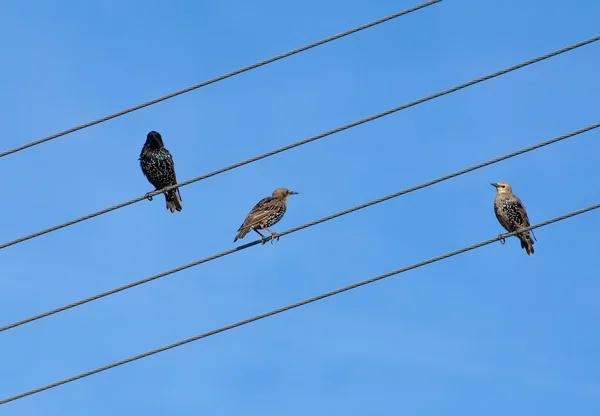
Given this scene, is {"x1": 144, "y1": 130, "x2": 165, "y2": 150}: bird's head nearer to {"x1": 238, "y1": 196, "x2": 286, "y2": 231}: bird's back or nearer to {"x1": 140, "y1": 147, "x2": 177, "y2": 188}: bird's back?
{"x1": 140, "y1": 147, "x2": 177, "y2": 188}: bird's back

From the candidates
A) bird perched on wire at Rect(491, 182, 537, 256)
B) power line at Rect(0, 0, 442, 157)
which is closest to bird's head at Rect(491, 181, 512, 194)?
bird perched on wire at Rect(491, 182, 537, 256)

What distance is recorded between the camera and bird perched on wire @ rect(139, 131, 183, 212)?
16.5 metres

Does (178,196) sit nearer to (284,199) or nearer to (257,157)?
(284,199)

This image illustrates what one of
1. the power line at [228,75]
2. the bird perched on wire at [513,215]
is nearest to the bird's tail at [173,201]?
the bird perched on wire at [513,215]

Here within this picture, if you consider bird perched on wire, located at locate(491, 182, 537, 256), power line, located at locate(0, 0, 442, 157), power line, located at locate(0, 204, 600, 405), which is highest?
bird perched on wire, located at locate(491, 182, 537, 256)

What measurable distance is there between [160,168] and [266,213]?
4.96 feet

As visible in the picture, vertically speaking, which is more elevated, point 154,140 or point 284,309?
point 154,140

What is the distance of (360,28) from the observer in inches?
420

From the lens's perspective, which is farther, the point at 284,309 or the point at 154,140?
the point at 154,140

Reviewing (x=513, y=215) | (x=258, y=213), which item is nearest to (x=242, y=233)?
(x=258, y=213)

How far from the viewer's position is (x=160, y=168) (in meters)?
16.5

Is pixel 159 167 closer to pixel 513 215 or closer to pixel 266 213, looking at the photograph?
pixel 266 213

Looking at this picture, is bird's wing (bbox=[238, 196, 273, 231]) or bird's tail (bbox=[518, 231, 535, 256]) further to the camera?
bird's tail (bbox=[518, 231, 535, 256])

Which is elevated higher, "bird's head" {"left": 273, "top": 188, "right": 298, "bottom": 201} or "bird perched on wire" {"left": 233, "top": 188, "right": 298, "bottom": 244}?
"bird's head" {"left": 273, "top": 188, "right": 298, "bottom": 201}
